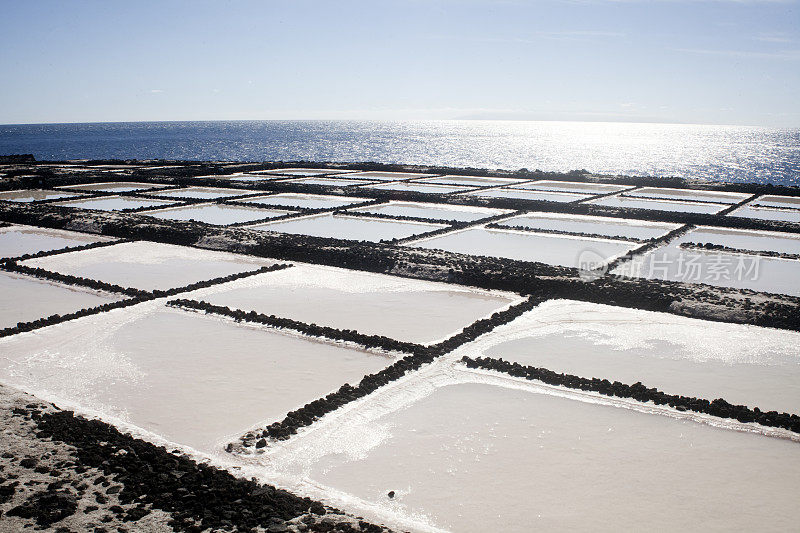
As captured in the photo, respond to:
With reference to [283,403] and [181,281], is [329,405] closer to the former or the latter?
[283,403]

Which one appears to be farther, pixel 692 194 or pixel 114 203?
pixel 692 194

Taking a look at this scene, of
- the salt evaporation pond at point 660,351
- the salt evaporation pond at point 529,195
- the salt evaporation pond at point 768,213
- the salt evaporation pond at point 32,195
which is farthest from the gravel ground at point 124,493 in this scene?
the salt evaporation pond at point 32,195

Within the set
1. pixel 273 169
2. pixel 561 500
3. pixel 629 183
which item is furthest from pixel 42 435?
pixel 273 169

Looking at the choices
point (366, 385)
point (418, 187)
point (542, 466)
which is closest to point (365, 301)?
point (366, 385)

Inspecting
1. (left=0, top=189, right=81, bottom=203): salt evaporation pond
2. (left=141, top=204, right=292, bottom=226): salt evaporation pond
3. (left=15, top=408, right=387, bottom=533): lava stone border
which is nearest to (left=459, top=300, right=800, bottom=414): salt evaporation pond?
(left=15, top=408, right=387, bottom=533): lava stone border

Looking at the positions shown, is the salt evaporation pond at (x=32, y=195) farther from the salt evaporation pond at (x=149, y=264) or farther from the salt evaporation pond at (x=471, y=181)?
the salt evaporation pond at (x=471, y=181)

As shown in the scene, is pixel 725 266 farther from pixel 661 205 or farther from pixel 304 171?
pixel 304 171
